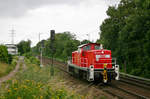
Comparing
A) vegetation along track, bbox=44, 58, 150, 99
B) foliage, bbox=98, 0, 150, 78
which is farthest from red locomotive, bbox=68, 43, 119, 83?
foliage, bbox=98, 0, 150, 78

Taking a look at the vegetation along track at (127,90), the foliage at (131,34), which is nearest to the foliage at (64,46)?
the foliage at (131,34)

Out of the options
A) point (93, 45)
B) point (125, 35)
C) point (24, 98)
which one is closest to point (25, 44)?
point (125, 35)

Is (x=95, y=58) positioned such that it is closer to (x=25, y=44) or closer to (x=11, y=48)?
(x=25, y=44)

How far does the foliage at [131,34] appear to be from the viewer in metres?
20.5

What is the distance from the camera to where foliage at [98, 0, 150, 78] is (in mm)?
20453

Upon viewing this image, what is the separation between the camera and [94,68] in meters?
15.3

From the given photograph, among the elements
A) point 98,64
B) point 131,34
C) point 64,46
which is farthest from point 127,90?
point 64,46

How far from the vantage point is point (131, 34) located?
2269cm

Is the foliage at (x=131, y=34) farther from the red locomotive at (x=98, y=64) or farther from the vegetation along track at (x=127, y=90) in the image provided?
the vegetation along track at (x=127, y=90)

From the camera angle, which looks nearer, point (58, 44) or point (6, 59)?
point (6, 59)

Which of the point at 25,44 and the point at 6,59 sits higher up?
the point at 25,44

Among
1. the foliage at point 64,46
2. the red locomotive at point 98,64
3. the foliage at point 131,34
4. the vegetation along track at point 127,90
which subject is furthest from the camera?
the foliage at point 64,46

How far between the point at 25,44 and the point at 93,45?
154ft

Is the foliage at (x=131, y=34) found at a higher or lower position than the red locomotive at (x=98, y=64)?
higher
